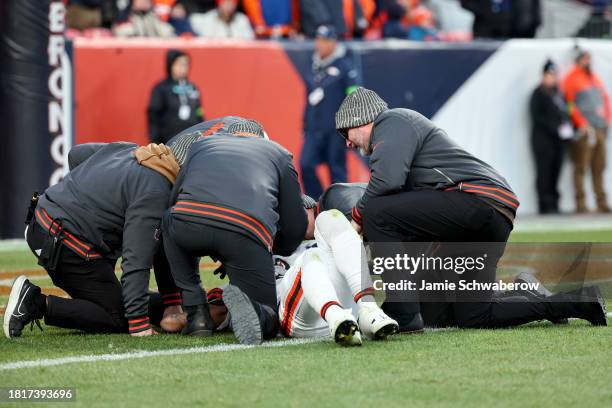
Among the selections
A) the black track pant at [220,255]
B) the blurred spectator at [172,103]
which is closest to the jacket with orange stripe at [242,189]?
the black track pant at [220,255]

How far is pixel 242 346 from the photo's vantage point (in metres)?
5.79

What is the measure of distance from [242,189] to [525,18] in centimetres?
1113

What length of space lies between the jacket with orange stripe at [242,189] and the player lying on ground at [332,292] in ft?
0.61

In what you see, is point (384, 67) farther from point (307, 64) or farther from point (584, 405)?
point (584, 405)

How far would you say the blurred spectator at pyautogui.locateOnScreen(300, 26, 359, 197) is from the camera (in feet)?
45.6

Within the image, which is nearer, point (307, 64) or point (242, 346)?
point (242, 346)

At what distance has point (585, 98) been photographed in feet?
51.3

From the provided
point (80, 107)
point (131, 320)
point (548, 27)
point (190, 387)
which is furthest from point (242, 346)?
point (548, 27)

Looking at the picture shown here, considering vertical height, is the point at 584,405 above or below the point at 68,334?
above

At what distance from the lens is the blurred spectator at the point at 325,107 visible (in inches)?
548

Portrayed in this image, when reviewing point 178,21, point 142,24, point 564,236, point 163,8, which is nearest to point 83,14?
point 142,24

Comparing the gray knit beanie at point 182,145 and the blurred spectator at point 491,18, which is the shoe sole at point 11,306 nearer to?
the gray knit beanie at point 182,145

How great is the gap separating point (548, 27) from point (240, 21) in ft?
16.2

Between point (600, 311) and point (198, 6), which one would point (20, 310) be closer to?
point (600, 311)
